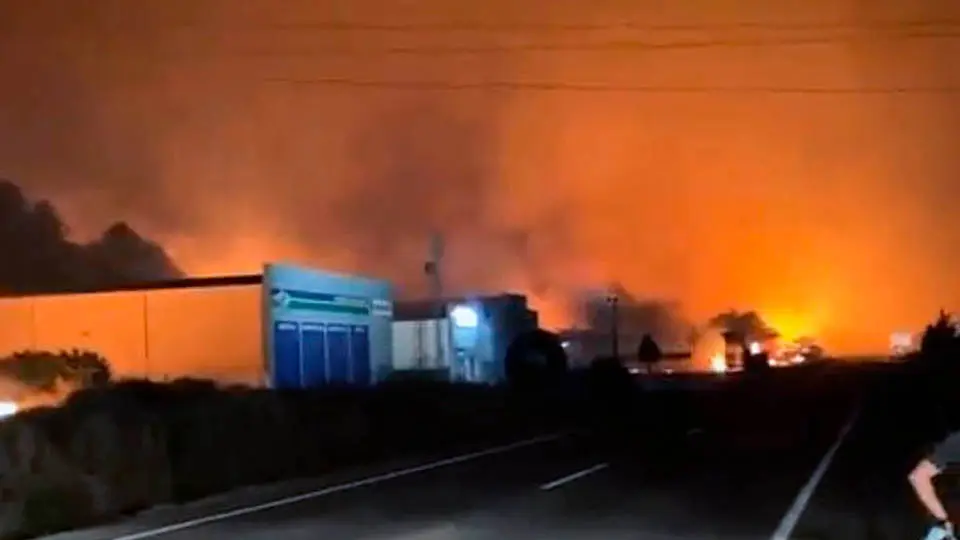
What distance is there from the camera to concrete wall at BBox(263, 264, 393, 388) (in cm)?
4334

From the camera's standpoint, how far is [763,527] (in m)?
17.7

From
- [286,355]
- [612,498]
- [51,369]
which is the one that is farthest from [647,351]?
[612,498]

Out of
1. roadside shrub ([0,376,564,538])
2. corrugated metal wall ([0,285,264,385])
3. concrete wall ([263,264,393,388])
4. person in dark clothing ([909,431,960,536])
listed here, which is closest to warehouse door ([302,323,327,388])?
concrete wall ([263,264,393,388])

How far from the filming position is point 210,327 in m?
45.2

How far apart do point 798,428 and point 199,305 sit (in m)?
17.6

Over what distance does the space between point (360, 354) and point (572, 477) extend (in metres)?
25.4

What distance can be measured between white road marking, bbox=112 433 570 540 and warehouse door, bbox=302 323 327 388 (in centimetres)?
881

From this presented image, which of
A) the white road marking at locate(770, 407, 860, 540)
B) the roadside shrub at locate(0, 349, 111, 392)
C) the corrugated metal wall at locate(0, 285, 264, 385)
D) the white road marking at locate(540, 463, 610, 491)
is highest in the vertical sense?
the corrugated metal wall at locate(0, 285, 264, 385)

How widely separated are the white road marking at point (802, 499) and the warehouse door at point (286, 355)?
16.1 m

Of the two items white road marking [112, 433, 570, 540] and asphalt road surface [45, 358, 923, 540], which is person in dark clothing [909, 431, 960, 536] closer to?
asphalt road surface [45, 358, 923, 540]

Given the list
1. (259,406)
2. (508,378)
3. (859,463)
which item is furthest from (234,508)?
(508,378)

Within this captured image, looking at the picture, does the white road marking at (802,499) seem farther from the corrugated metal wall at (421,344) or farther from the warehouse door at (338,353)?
the corrugated metal wall at (421,344)

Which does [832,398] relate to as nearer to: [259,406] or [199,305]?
[199,305]

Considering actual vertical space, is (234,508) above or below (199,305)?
below
